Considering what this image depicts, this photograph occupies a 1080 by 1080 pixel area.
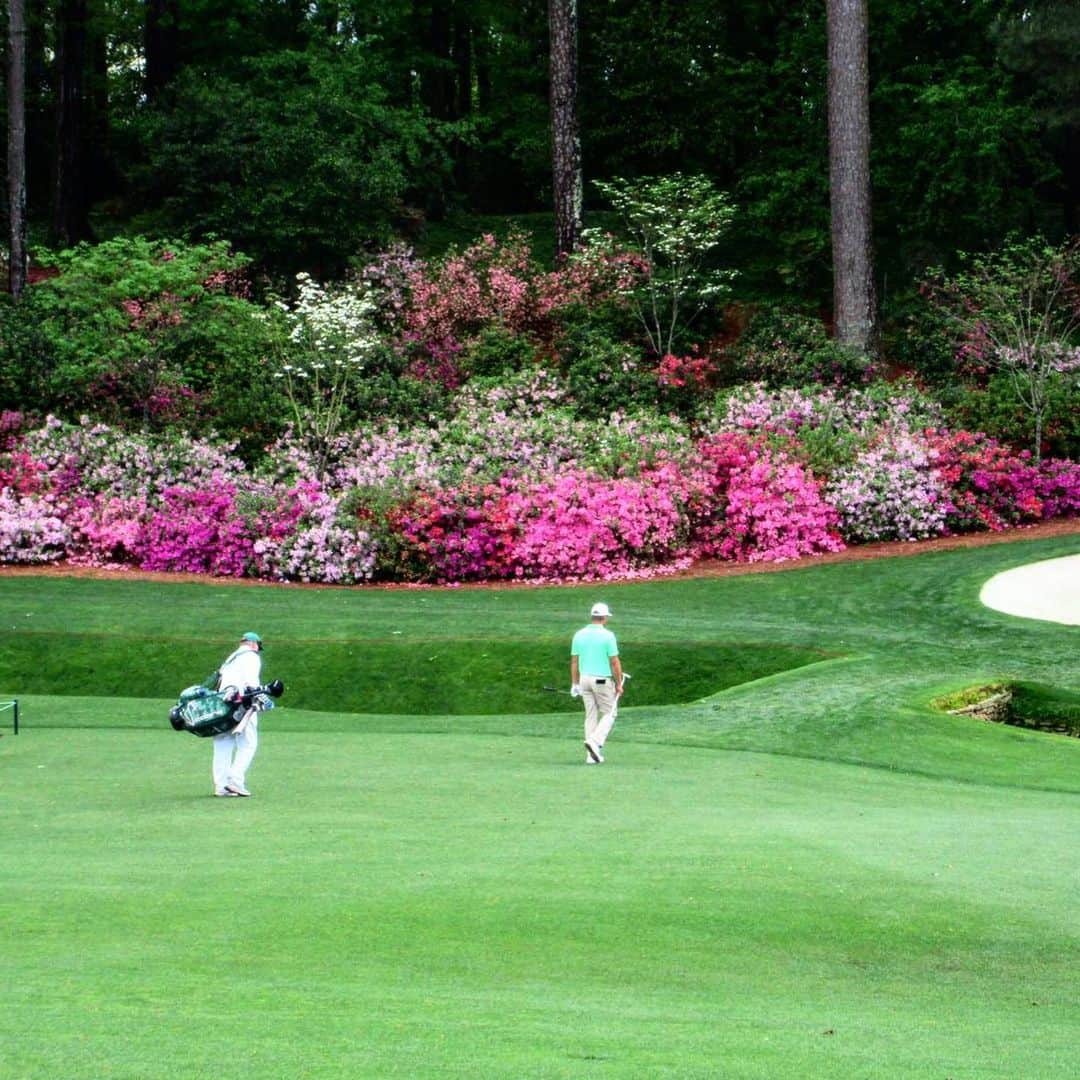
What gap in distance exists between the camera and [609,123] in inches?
1789

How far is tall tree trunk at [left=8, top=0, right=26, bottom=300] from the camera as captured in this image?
37312 millimetres

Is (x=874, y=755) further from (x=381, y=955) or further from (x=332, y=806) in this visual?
(x=381, y=955)

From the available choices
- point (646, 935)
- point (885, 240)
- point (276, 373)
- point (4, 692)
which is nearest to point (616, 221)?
point (885, 240)

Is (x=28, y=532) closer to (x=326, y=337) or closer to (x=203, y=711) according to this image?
(x=326, y=337)

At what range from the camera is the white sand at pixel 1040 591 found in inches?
927

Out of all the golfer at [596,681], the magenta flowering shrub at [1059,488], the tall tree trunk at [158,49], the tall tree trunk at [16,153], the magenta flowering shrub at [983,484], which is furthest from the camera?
the tall tree trunk at [158,49]

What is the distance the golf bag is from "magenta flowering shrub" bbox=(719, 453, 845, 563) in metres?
17.2

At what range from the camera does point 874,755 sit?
15961mm

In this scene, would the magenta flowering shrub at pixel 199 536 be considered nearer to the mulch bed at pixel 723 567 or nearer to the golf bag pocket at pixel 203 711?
the mulch bed at pixel 723 567

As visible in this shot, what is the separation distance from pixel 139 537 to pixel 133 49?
115 ft

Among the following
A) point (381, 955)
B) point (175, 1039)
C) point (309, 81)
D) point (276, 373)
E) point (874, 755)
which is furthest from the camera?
point (309, 81)

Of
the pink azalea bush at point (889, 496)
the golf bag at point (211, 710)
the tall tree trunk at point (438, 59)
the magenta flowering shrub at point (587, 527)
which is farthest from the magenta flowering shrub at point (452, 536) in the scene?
the tall tree trunk at point (438, 59)

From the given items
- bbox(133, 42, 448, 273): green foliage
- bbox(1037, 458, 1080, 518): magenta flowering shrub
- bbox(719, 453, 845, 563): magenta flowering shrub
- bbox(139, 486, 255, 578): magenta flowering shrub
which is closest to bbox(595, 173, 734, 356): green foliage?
bbox(133, 42, 448, 273): green foliage

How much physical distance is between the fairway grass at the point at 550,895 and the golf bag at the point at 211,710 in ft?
1.85
